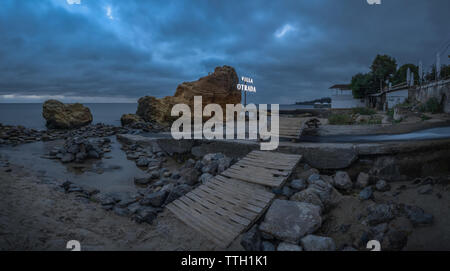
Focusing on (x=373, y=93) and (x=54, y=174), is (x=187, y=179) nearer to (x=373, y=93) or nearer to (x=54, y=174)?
(x=54, y=174)

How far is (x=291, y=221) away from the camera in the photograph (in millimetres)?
3549

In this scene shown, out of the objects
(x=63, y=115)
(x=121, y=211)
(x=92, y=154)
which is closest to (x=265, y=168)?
(x=121, y=211)

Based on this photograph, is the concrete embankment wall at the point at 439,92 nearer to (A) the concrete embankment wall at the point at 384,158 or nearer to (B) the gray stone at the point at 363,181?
(A) the concrete embankment wall at the point at 384,158

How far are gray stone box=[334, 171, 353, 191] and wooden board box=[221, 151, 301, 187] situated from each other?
0.99m

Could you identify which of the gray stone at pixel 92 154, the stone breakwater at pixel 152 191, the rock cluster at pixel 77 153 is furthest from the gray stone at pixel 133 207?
the gray stone at pixel 92 154

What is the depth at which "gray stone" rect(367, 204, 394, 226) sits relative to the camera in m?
3.49

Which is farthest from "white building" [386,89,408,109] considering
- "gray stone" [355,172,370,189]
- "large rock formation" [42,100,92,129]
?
"large rock formation" [42,100,92,129]

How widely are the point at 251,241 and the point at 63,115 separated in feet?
86.7

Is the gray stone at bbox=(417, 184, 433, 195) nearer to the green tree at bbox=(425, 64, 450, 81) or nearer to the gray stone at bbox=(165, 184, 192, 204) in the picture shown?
the gray stone at bbox=(165, 184, 192, 204)

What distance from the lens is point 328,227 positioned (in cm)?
373

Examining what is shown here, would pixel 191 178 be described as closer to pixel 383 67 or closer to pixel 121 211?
pixel 121 211

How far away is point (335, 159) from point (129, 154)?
9240 mm
